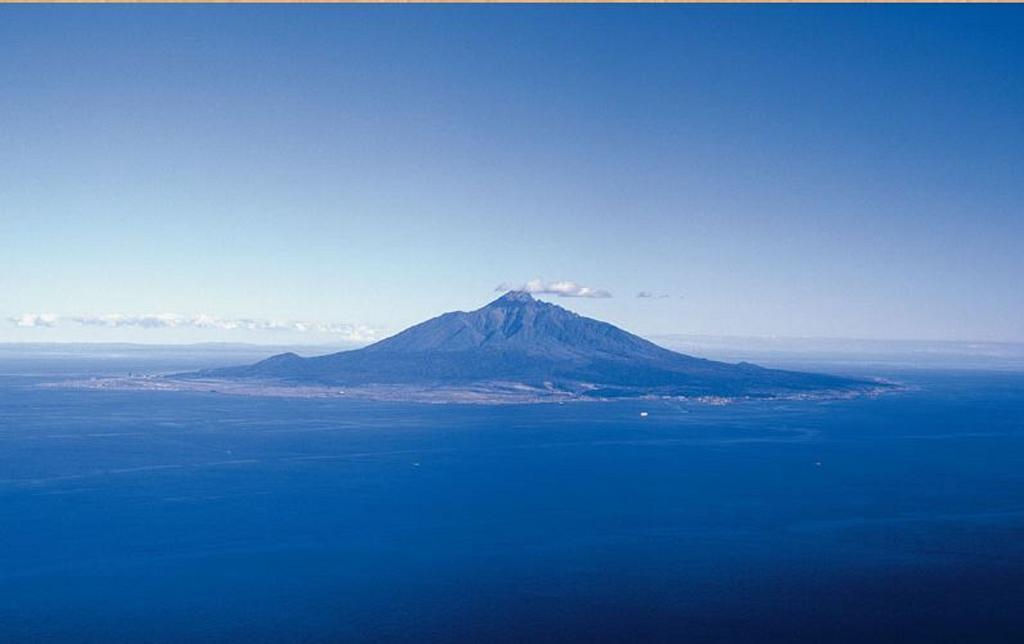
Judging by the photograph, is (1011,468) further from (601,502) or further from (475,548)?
(475,548)

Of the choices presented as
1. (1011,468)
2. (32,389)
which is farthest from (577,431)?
(32,389)

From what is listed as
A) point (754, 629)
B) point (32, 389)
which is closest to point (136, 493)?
point (754, 629)

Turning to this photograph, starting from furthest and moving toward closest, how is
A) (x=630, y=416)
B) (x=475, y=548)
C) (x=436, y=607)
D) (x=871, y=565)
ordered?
(x=630, y=416) → (x=475, y=548) → (x=871, y=565) → (x=436, y=607)

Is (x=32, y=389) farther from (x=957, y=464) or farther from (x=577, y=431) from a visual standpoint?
(x=957, y=464)

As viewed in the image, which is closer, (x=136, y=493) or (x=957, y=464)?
(x=136, y=493)

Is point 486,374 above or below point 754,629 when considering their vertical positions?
above

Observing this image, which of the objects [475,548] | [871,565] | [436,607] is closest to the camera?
[436,607]
